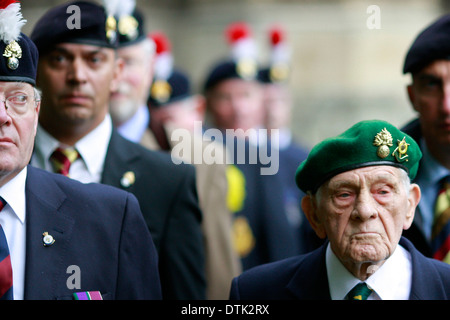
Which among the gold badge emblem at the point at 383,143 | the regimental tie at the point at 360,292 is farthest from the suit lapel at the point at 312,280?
the gold badge emblem at the point at 383,143

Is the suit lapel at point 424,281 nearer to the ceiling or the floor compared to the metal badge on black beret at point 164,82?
nearer to the floor

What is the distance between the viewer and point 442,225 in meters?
4.54

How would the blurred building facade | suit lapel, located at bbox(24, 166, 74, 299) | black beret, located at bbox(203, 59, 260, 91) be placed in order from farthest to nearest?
the blurred building facade < black beret, located at bbox(203, 59, 260, 91) < suit lapel, located at bbox(24, 166, 74, 299)

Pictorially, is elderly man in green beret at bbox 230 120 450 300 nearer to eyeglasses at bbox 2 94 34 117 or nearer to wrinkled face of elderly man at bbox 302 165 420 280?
wrinkled face of elderly man at bbox 302 165 420 280

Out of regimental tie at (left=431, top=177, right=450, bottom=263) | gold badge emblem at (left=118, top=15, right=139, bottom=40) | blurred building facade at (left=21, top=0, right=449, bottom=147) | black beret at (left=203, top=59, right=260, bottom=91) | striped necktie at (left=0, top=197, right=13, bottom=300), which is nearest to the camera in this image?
striped necktie at (left=0, top=197, right=13, bottom=300)

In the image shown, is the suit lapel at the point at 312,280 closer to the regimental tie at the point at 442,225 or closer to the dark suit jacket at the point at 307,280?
the dark suit jacket at the point at 307,280

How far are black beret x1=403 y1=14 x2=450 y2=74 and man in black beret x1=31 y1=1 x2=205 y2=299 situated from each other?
4.01 ft

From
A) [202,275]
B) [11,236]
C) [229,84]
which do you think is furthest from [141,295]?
[229,84]

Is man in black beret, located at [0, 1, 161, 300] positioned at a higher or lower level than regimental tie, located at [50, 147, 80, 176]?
lower

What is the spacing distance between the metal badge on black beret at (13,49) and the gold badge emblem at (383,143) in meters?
1.33

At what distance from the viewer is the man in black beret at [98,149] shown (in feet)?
15.2

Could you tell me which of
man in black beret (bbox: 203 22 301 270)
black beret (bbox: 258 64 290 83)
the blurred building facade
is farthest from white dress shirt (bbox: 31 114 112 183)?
the blurred building facade

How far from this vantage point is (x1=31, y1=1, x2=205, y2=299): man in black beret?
463cm
